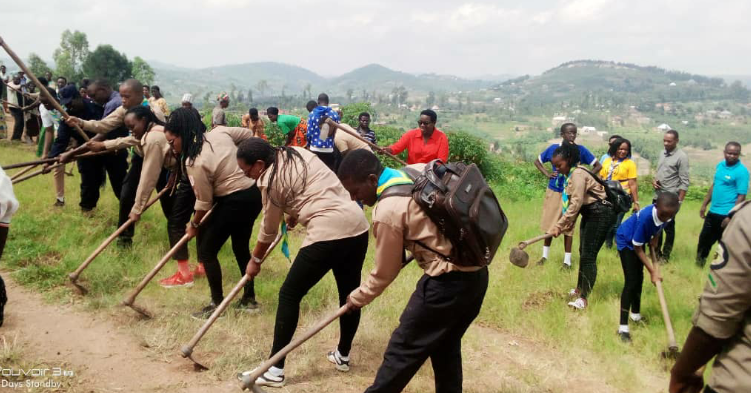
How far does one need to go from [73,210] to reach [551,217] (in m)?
6.56

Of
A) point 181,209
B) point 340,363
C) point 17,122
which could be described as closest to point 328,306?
point 340,363

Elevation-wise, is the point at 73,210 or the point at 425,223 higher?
the point at 425,223

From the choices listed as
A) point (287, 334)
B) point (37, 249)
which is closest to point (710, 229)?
point (287, 334)

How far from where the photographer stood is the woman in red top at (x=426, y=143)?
6.73 metres

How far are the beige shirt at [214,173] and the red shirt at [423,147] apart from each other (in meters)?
2.98

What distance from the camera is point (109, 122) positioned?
5875 millimetres

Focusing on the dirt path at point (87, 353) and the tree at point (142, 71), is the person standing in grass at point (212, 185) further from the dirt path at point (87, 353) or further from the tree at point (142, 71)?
the tree at point (142, 71)

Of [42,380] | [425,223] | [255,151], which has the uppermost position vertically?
[255,151]

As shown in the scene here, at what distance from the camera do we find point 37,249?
555 cm

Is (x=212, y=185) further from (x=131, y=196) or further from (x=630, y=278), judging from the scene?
(x=630, y=278)

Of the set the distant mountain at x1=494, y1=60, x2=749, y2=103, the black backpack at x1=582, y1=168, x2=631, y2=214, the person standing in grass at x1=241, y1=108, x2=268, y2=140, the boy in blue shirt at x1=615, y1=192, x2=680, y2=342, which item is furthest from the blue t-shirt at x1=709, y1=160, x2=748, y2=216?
the distant mountain at x1=494, y1=60, x2=749, y2=103

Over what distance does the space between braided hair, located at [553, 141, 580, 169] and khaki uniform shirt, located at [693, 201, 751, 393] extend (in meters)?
3.80

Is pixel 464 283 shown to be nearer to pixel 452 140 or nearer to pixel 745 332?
pixel 745 332

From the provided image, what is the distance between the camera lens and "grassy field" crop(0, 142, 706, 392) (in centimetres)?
392
